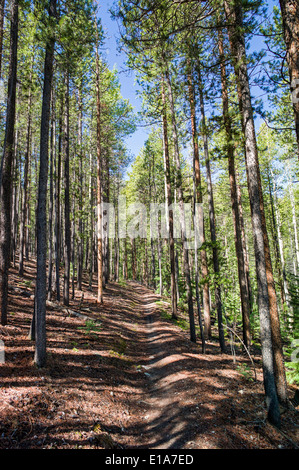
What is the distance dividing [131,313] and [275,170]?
18409 mm

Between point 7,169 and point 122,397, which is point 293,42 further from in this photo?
point 122,397

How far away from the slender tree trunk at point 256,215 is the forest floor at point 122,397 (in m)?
0.78

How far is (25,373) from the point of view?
5.43 metres

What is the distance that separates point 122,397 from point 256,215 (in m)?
5.70

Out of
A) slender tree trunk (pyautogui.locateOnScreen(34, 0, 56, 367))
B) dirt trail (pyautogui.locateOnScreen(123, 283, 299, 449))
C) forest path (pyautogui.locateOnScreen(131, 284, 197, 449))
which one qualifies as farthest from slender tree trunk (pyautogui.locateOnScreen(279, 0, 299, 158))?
forest path (pyautogui.locateOnScreen(131, 284, 197, 449))

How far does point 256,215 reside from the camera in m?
5.75

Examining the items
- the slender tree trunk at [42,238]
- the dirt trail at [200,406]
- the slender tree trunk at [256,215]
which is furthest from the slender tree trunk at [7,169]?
the slender tree trunk at [256,215]


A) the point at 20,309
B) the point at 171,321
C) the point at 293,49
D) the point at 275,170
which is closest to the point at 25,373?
the point at 20,309

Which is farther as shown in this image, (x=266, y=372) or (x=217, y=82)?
(x=217, y=82)

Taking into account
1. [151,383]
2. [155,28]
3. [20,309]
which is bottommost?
[151,383]

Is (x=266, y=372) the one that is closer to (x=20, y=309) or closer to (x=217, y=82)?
(x=217, y=82)

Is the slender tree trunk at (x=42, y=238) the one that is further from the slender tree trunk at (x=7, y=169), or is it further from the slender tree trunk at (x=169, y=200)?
the slender tree trunk at (x=169, y=200)

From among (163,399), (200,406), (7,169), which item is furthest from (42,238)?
(200,406)

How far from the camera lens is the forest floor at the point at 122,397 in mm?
4293
